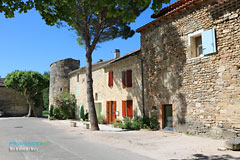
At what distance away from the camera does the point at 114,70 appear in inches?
596

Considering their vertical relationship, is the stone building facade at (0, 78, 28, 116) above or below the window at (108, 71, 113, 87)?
below

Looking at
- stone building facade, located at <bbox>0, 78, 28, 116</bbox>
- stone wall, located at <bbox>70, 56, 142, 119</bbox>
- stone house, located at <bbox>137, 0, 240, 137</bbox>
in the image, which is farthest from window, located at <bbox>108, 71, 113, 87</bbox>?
stone building facade, located at <bbox>0, 78, 28, 116</bbox>

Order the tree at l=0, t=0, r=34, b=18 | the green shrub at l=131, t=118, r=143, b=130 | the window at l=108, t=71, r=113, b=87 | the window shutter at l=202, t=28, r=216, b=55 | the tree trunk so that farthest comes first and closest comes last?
the window at l=108, t=71, r=113, b=87
the tree trunk
the green shrub at l=131, t=118, r=143, b=130
the window shutter at l=202, t=28, r=216, b=55
the tree at l=0, t=0, r=34, b=18

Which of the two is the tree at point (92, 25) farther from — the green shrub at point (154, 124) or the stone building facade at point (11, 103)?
the stone building facade at point (11, 103)

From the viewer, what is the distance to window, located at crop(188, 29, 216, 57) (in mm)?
8391

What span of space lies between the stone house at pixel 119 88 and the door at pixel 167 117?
1.66 metres

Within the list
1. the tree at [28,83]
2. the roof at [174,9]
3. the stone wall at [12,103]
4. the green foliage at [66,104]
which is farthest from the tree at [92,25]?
the stone wall at [12,103]

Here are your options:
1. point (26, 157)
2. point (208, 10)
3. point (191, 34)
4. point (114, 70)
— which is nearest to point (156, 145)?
point (26, 157)

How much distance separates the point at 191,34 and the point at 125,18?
602 cm

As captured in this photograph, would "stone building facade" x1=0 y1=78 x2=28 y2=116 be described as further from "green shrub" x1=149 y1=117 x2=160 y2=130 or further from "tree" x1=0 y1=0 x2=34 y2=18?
"tree" x1=0 y1=0 x2=34 y2=18

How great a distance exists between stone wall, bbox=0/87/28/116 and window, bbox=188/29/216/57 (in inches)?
1105

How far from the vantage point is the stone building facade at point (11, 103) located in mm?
28953

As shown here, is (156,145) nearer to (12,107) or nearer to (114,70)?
(114,70)

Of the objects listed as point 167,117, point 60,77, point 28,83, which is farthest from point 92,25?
point 28,83
